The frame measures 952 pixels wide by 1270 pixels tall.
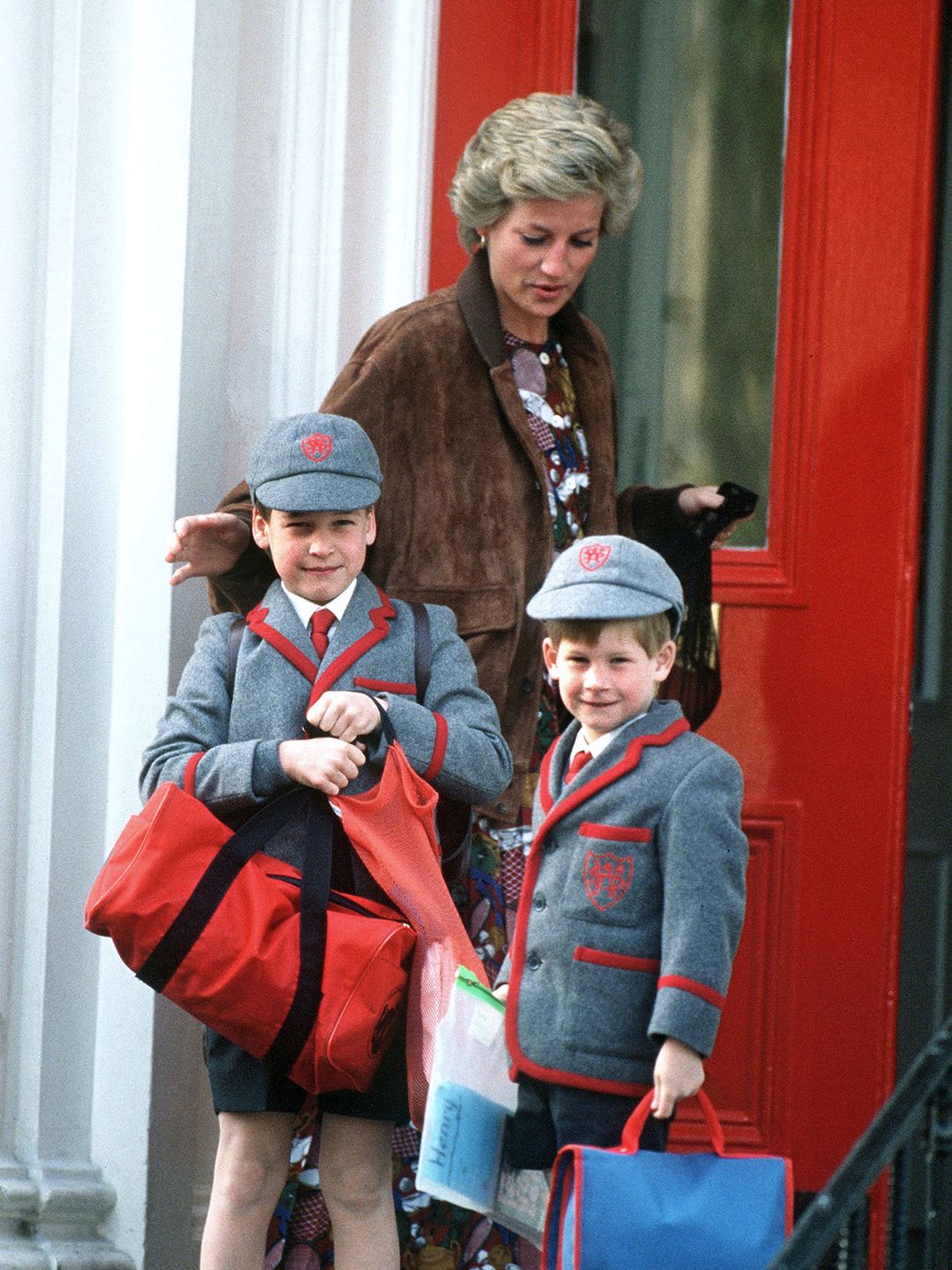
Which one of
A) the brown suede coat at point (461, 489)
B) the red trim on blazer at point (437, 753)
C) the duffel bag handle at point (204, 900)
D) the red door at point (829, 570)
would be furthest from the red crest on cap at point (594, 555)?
the red door at point (829, 570)

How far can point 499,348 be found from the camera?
332cm

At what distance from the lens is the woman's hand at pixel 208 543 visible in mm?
3051

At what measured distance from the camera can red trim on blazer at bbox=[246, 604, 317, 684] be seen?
2947 millimetres

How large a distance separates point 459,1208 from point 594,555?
47.3 inches

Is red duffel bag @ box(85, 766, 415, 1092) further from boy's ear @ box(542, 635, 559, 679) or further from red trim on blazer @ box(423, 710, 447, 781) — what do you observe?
boy's ear @ box(542, 635, 559, 679)

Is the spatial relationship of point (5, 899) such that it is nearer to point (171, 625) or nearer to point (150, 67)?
point (171, 625)

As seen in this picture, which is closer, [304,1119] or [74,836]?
[304,1119]

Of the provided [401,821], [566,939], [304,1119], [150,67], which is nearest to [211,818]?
[401,821]

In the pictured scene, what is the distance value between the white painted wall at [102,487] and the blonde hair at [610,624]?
3.35 ft

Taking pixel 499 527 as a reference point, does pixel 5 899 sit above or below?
below

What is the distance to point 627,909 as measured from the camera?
265 cm

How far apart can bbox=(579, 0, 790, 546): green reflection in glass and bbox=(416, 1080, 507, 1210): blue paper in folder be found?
5.48 feet

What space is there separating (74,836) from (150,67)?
1399 mm

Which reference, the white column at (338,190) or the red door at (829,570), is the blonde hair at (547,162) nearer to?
the white column at (338,190)
